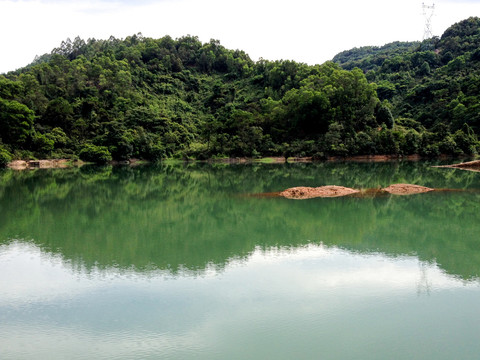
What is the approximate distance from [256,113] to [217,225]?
4495 cm

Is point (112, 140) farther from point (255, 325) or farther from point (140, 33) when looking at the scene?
point (140, 33)

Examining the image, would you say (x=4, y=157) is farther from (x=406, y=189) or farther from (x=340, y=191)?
(x=406, y=189)

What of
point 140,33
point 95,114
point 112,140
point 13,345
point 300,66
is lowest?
point 13,345

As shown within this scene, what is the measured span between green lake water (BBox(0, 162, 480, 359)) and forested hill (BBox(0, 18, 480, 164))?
32794 mm

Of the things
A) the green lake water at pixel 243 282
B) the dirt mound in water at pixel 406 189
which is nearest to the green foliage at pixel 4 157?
the green lake water at pixel 243 282

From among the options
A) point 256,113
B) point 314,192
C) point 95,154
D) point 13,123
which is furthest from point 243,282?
point 256,113

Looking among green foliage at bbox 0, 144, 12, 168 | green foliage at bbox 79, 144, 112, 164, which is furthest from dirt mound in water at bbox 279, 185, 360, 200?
green foliage at bbox 0, 144, 12, 168

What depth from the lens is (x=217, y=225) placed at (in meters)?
15.0

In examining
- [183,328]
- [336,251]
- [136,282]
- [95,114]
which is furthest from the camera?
[95,114]

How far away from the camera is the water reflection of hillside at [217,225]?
36.5 feet

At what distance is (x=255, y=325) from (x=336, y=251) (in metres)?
5.23

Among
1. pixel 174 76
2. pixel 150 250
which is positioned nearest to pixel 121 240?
pixel 150 250

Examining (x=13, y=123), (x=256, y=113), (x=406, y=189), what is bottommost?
(x=406, y=189)

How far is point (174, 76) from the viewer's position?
8194 cm
